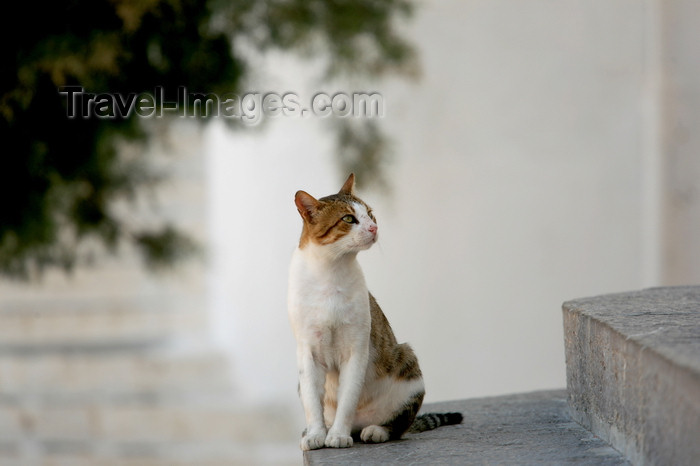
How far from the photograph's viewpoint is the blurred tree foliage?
2.97 meters

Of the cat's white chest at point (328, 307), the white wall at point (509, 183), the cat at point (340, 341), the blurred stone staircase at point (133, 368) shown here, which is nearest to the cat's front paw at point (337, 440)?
the cat at point (340, 341)

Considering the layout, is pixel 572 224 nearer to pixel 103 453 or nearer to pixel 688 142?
pixel 688 142

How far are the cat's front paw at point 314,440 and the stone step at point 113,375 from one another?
7.29 ft

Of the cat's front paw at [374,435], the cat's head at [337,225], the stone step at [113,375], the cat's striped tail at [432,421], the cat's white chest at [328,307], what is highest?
the cat's head at [337,225]

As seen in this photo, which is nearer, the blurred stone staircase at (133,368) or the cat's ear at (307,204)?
the cat's ear at (307,204)

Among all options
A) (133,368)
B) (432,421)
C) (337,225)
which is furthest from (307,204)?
(133,368)

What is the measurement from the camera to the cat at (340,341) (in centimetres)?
131

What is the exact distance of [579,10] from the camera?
3.21m

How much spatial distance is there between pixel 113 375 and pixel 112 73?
1272mm

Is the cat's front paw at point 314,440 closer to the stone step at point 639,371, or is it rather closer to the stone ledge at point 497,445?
the stone ledge at point 497,445

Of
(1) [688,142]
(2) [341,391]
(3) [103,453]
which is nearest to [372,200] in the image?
(1) [688,142]

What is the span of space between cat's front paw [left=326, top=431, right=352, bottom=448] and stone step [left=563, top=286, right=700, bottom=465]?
1.36 feet

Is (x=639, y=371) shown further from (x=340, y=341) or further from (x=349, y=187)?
(x=349, y=187)

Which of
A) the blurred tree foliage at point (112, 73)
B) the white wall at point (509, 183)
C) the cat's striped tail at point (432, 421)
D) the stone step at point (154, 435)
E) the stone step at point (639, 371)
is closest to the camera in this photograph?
the stone step at point (639, 371)
